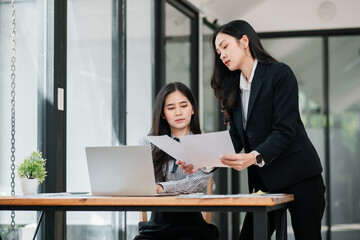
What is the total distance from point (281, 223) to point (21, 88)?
4.65 feet

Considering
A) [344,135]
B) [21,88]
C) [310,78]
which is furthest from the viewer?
[310,78]

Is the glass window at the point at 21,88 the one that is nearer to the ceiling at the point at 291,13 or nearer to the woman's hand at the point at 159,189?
the woman's hand at the point at 159,189

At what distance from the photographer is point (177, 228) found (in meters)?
2.45

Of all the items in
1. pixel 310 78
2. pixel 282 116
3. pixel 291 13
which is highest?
pixel 291 13

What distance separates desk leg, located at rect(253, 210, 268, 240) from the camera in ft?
6.12

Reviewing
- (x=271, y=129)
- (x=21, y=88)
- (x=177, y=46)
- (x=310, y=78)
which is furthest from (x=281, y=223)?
(x=310, y=78)

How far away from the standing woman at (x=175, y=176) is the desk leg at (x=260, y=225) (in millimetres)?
606

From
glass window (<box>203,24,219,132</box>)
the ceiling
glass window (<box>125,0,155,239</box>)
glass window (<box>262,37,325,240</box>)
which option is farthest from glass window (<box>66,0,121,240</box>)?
glass window (<box>262,37,325,240</box>)

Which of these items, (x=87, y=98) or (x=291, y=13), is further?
(x=291, y=13)

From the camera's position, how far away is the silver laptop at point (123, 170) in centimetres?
209

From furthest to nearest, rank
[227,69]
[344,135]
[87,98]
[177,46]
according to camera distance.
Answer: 1. [344,135]
2. [177,46]
3. [87,98]
4. [227,69]

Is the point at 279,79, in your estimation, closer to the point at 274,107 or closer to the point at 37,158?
the point at 274,107

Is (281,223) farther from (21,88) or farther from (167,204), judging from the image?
(21,88)

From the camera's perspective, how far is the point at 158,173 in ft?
8.64
